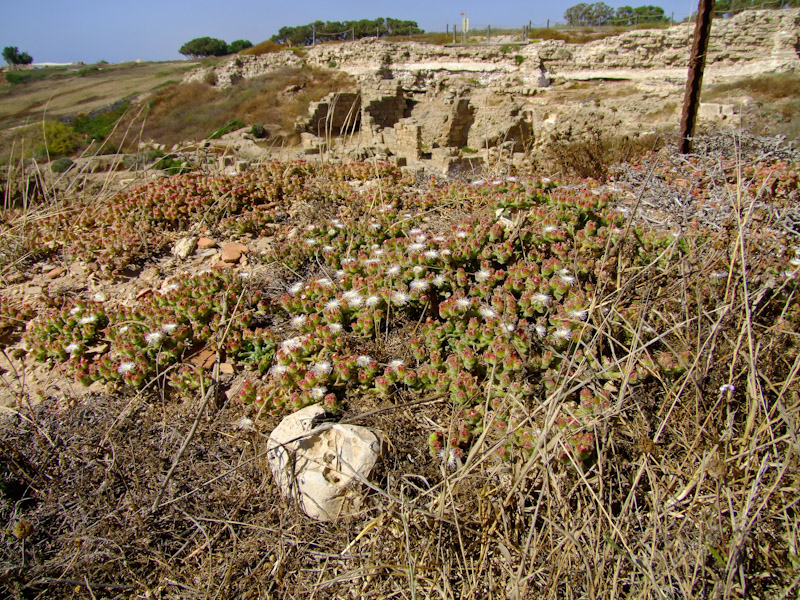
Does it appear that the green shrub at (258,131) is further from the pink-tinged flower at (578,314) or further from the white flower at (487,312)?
the pink-tinged flower at (578,314)

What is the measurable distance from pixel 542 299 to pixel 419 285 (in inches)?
26.9

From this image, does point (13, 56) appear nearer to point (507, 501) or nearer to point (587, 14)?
point (587, 14)

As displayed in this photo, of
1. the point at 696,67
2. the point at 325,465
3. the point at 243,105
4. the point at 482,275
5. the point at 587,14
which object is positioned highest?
the point at 587,14

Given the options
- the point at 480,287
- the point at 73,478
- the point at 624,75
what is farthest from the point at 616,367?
the point at 624,75

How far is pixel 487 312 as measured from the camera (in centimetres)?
245

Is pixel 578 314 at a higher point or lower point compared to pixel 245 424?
higher

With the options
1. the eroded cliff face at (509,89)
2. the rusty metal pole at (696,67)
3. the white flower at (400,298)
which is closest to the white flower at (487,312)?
the white flower at (400,298)

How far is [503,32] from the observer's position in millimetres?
32250

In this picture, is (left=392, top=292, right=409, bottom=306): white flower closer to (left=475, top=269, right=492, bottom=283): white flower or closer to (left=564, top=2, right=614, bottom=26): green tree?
(left=475, top=269, right=492, bottom=283): white flower

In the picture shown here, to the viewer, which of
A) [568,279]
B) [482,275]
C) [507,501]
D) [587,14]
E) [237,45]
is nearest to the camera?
[507,501]

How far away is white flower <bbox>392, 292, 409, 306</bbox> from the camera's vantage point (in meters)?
2.69

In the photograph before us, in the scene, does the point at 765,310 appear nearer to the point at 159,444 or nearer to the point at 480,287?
the point at 480,287

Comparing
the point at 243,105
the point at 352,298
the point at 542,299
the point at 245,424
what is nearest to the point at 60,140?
the point at 243,105

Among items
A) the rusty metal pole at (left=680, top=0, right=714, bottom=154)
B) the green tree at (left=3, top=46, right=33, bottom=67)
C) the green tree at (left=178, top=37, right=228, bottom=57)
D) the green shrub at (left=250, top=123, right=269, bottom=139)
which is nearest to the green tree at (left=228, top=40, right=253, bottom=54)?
the green tree at (left=178, top=37, right=228, bottom=57)
